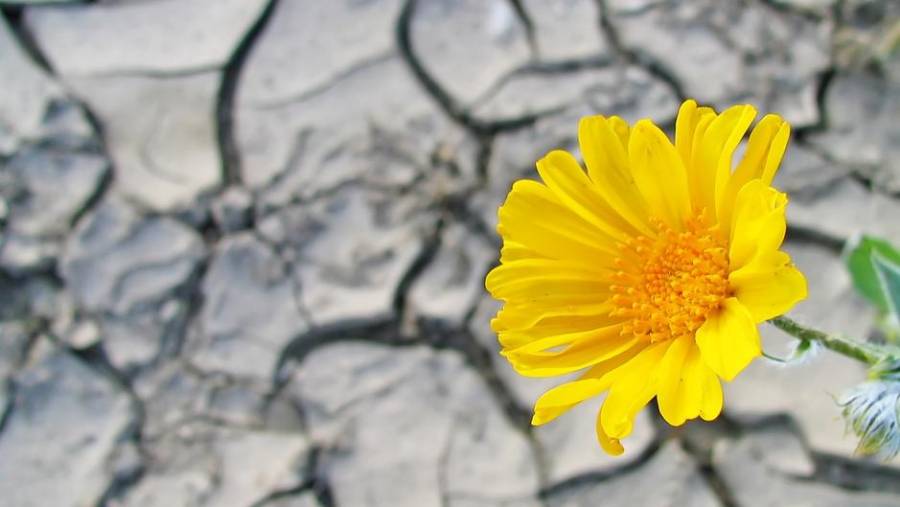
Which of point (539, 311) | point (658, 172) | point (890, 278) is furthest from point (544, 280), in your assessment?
point (890, 278)

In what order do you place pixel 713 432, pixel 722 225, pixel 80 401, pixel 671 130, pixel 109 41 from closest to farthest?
pixel 722 225, pixel 713 432, pixel 80 401, pixel 671 130, pixel 109 41

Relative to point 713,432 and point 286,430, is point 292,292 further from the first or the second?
point 713,432

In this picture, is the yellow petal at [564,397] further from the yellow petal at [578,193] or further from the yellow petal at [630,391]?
the yellow petal at [578,193]

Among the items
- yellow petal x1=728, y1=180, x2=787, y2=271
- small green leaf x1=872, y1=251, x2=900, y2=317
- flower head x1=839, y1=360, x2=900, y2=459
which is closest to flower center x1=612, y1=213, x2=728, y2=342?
yellow petal x1=728, y1=180, x2=787, y2=271

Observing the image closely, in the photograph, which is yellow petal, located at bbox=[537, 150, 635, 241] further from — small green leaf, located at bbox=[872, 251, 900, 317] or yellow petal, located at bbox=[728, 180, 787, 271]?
small green leaf, located at bbox=[872, 251, 900, 317]

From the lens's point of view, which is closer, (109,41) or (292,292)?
(292,292)

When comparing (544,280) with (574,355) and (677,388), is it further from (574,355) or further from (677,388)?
(677,388)

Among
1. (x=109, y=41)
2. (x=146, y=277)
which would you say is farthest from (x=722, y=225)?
(x=109, y=41)

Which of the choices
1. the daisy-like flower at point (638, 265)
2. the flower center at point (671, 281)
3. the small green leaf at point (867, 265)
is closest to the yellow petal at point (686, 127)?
the daisy-like flower at point (638, 265)
